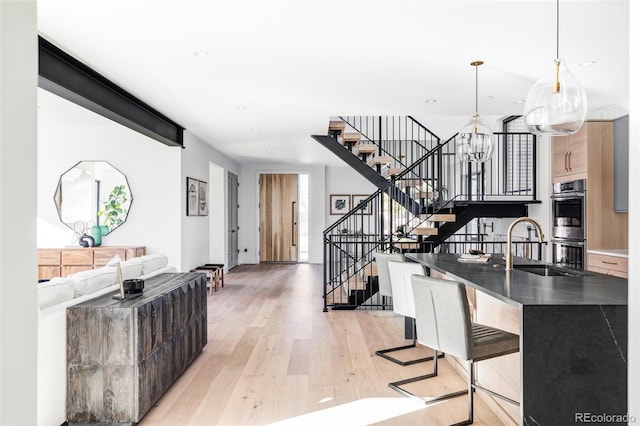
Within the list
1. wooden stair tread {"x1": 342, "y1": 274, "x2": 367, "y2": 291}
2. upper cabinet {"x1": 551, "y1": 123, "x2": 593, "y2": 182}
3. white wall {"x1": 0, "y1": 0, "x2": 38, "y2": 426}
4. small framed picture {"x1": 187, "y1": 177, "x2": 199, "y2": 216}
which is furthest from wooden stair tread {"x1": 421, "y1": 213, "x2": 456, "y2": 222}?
white wall {"x1": 0, "y1": 0, "x2": 38, "y2": 426}

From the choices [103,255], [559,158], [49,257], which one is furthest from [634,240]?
[49,257]

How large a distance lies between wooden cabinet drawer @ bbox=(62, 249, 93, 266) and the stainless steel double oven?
20.2 ft

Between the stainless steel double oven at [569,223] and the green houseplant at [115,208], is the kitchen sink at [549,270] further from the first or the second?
the green houseplant at [115,208]

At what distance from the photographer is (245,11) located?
2.94m

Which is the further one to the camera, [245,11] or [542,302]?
[245,11]

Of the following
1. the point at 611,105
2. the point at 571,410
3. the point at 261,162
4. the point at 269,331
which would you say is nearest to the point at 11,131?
the point at 571,410

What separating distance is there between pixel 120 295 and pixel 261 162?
8174mm

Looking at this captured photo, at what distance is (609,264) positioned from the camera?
4969 millimetres

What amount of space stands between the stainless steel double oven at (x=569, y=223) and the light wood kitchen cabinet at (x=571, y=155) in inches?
4.0

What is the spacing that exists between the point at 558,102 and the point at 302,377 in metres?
2.60

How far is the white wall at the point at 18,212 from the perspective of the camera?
2.40ft

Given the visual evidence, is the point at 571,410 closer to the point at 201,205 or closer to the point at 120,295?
the point at 120,295

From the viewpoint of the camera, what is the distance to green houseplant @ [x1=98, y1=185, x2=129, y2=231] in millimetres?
6609

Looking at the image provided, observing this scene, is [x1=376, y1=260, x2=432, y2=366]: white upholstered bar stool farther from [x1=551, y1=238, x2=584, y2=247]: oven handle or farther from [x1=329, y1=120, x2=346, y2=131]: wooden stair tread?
[x1=329, y1=120, x2=346, y2=131]: wooden stair tread
